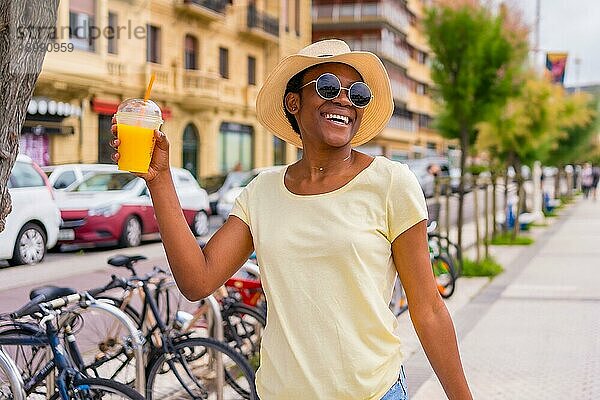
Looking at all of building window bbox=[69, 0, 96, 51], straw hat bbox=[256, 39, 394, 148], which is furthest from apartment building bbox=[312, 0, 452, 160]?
straw hat bbox=[256, 39, 394, 148]

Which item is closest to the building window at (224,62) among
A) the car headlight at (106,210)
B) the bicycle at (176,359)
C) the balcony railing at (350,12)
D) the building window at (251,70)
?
the building window at (251,70)

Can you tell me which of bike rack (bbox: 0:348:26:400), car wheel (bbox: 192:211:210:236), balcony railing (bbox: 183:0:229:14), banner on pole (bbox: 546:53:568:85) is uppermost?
balcony railing (bbox: 183:0:229:14)

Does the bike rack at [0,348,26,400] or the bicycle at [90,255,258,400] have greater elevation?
the bike rack at [0,348,26,400]

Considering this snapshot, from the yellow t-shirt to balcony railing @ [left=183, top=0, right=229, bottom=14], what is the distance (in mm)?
28888

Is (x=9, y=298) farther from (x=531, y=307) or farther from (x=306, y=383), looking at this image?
(x=531, y=307)

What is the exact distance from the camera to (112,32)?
2516cm

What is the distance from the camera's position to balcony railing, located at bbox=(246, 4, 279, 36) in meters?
35.1

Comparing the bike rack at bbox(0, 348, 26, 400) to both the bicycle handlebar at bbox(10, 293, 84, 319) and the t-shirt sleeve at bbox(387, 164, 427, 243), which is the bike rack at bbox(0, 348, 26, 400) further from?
the t-shirt sleeve at bbox(387, 164, 427, 243)

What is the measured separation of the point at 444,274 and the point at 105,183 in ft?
27.6

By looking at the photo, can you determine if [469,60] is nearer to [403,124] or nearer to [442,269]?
[442,269]

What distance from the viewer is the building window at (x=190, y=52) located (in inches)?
1233

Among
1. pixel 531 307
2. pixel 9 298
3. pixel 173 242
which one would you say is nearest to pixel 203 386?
pixel 9 298

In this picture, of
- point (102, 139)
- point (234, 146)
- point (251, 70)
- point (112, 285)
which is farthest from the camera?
point (251, 70)

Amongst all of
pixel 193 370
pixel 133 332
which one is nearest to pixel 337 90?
pixel 133 332
